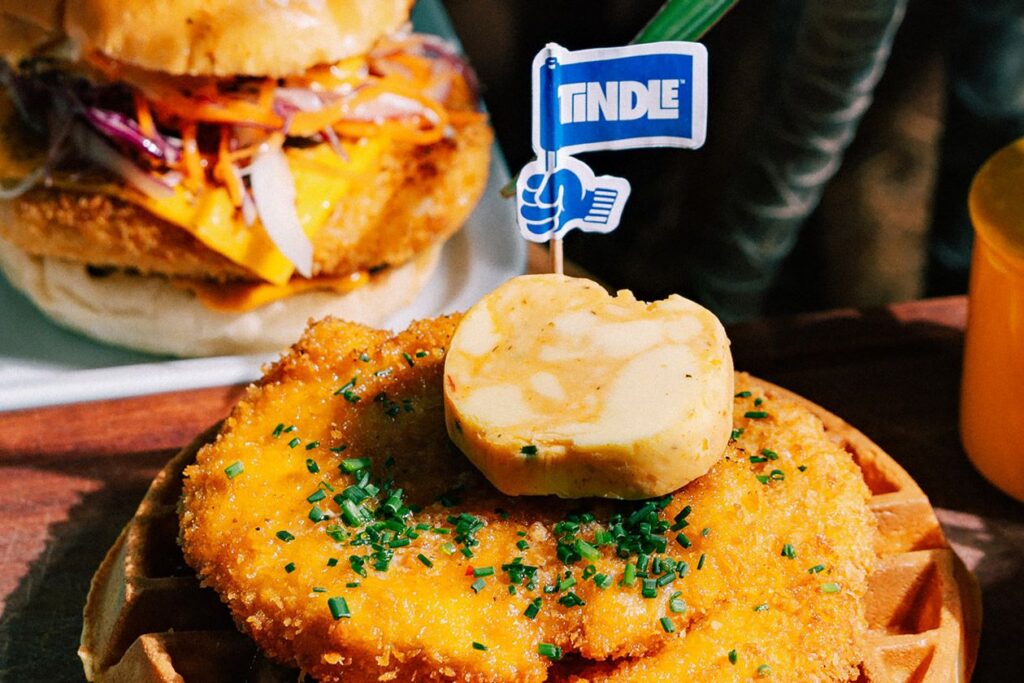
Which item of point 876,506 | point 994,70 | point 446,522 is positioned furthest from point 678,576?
point 994,70

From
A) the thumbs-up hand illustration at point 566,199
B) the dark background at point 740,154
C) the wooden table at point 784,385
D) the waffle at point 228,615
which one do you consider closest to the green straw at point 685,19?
the thumbs-up hand illustration at point 566,199

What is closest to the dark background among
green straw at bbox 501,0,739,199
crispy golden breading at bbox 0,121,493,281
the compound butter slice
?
crispy golden breading at bbox 0,121,493,281

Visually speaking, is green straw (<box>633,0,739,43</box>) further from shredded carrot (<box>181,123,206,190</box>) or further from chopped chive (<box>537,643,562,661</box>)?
shredded carrot (<box>181,123,206,190</box>)

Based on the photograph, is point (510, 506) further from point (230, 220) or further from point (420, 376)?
point (230, 220)

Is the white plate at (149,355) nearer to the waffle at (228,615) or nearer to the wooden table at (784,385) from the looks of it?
the wooden table at (784,385)

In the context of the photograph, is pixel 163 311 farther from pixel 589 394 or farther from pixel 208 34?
pixel 589 394
